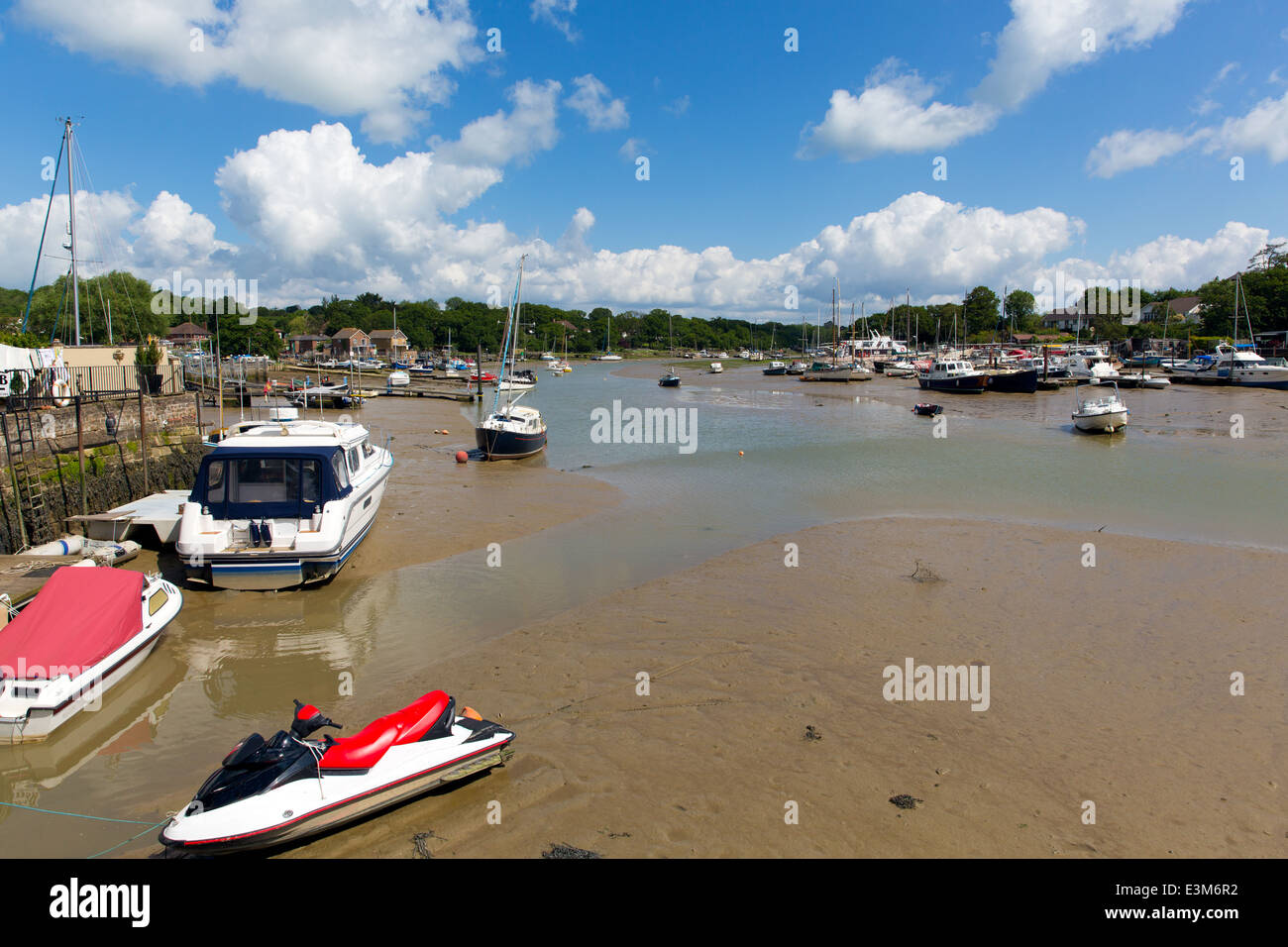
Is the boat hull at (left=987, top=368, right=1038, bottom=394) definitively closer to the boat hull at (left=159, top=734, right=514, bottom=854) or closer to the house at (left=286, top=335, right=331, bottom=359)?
the boat hull at (left=159, top=734, right=514, bottom=854)

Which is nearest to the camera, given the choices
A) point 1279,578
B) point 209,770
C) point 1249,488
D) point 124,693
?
point 209,770

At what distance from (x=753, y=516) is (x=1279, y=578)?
1096 centimetres

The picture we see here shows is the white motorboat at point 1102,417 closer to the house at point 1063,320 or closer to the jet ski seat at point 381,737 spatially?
the jet ski seat at point 381,737

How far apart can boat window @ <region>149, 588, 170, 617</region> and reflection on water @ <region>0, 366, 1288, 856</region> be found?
748 millimetres

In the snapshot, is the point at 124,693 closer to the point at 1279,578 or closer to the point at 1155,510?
the point at 1279,578

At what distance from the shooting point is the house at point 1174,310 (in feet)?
352

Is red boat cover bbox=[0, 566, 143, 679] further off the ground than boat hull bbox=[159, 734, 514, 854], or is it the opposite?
red boat cover bbox=[0, 566, 143, 679]

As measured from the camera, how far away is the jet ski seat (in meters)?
5.99

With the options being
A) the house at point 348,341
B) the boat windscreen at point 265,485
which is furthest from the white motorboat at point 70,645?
the house at point 348,341

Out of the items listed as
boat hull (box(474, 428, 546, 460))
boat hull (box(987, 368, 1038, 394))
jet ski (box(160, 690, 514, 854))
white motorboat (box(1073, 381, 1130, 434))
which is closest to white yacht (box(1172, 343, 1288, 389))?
boat hull (box(987, 368, 1038, 394))

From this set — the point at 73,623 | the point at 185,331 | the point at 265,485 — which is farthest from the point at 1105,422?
the point at 185,331
